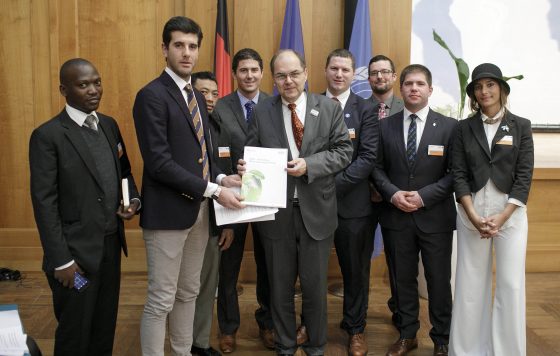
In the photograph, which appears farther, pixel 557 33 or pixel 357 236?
pixel 557 33

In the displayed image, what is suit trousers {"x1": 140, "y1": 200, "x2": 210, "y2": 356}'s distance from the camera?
2570 millimetres

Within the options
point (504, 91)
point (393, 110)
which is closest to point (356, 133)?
point (393, 110)

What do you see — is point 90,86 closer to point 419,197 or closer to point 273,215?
point 273,215

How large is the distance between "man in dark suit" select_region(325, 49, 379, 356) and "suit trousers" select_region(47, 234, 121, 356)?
4.38 feet

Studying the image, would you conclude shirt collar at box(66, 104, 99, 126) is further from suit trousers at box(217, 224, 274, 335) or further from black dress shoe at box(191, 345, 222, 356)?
black dress shoe at box(191, 345, 222, 356)

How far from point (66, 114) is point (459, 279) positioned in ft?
7.03

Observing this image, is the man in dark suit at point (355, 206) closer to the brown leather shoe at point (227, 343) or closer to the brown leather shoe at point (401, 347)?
the brown leather shoe at point (401, 347)

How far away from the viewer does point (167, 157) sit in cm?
246

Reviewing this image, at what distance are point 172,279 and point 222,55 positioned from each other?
2175mm

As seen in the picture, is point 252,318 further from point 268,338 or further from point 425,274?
point 425,274

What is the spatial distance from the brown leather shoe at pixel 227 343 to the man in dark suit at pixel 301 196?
0.44 m

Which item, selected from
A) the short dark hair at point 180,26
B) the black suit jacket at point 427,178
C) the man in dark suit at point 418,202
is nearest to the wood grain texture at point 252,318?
the man in dark suit at point 418,202

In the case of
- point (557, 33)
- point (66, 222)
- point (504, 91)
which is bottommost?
point (66, 222)

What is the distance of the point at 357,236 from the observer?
3.25 metres
